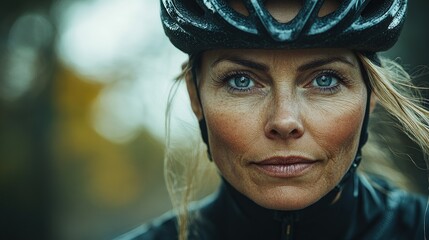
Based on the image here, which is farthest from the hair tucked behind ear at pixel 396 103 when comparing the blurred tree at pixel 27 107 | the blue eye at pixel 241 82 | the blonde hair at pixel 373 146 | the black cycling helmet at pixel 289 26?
the blurred tree at pixel 27 107

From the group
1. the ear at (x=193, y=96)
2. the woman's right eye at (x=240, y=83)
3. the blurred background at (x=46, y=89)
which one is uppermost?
the woman's right eye at (x=240, y=83)

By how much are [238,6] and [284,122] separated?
661 millimetres

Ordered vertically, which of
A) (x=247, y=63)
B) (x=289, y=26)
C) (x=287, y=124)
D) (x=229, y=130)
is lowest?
(x=229, y=130)

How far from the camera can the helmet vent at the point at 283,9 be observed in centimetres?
259

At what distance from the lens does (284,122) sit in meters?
2.44

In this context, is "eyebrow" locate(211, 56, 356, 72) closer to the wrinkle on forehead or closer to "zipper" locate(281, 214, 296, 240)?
the wrinkle on forehead

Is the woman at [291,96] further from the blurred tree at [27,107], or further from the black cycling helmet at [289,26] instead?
the blurred tree at [27,107]

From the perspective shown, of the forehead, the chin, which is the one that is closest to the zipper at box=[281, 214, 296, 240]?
the chin

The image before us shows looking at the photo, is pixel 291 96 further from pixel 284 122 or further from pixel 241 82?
pixel 241 82

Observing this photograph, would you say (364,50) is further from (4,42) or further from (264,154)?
(4,42)

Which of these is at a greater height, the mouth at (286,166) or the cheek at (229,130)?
the cheek at (229,130)

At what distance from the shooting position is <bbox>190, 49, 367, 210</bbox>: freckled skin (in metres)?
2.54

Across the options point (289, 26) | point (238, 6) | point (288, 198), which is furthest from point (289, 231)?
point (238, 6)

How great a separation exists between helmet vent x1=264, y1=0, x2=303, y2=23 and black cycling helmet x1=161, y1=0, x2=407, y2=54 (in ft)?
0.15
